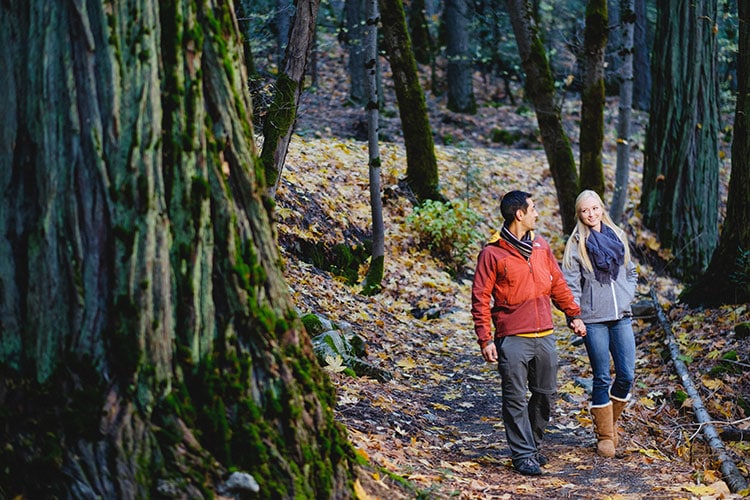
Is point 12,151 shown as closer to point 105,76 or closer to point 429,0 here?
point 105,76

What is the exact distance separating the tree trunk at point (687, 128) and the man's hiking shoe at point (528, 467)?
29.2ft

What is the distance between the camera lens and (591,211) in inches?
208

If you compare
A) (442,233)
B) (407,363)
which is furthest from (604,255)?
(442,233)

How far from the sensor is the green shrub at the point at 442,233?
1190cm

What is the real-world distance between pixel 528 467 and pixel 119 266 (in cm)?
327

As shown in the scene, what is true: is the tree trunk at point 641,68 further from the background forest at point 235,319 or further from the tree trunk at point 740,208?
the tree trunk at point 740,208

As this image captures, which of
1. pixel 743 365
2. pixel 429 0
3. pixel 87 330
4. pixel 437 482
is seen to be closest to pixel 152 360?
pixel 87 330

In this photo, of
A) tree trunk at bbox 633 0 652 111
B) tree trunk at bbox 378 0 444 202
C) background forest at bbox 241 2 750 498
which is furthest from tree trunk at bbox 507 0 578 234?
tree trunk at bbox 633 0 652 111

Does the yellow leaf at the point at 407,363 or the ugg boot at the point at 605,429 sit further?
the yellow leaf at the point at 407,363

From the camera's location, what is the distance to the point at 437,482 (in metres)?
4.15

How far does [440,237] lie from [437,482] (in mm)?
7909

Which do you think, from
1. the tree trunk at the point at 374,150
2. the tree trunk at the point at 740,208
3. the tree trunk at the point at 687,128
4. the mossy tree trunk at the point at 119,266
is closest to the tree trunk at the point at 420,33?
the tree trunk at the point at 687,128

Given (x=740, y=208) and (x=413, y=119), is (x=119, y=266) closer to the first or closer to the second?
(x=740, y=208)

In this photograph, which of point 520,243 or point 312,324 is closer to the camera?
point 520,243
